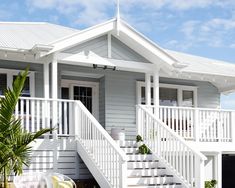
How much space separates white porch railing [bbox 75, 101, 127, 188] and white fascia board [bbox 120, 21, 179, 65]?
2.95m

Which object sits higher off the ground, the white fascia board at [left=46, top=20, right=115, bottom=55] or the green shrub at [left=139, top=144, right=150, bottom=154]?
the white fascia board at [left=46, top=20, right=115, bottom=55]

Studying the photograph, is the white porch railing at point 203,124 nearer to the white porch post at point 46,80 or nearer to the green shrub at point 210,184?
the green shrub at point 210,184

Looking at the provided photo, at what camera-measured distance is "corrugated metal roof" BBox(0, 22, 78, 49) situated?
1339 centimetres

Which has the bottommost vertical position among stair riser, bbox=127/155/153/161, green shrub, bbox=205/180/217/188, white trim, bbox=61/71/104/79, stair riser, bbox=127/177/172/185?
green shrub, bbox=205/180/217/188

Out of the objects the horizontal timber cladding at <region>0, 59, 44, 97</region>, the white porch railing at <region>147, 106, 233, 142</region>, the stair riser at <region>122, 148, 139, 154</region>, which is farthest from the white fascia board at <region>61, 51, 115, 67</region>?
the stair riser at <region>122, 148, 139, 154</region>

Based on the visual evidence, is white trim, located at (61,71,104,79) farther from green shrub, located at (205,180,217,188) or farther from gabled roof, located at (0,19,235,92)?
green shrub, located at (205,180,217,188)

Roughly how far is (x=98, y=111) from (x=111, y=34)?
3387mm

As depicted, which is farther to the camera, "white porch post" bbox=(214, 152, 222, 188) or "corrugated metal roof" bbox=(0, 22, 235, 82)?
"white porch post" bbox=(214, 152, 222, 188)

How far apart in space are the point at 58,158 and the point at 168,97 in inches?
266

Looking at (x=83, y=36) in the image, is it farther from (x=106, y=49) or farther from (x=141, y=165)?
(x=141, y=165)

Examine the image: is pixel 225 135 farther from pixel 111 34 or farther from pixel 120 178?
pixel 120 178

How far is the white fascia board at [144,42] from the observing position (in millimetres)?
13828

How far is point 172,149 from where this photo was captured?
39.1ft

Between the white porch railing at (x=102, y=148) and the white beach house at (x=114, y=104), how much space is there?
25 millimetres
